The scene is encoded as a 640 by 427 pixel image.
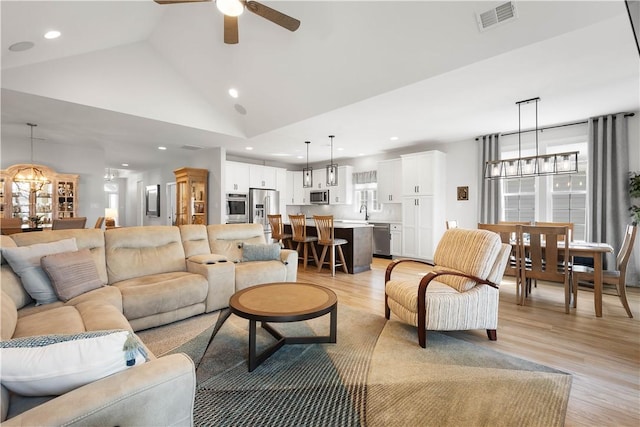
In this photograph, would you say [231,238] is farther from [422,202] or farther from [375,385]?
[422,202]

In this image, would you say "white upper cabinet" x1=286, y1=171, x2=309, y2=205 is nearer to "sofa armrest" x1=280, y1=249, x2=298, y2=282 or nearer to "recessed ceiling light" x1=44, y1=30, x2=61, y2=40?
"sofa armrest" x1=280, y1=249, x2=298, y2=282

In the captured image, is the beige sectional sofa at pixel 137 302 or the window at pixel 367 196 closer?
the beige sectional sofa at pixel 137 302

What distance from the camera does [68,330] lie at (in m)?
1.73

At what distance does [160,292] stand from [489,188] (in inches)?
222

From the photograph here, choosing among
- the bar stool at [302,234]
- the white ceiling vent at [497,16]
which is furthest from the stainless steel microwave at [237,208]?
the white ceiling vent at [497,16]

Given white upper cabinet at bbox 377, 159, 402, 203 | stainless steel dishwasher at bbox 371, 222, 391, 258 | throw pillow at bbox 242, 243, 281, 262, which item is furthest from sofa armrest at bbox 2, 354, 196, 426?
white upper cabinet at bbox 377, 159, 402, 203

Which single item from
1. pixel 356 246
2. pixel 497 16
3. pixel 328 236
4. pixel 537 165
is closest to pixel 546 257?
pixel 537 165

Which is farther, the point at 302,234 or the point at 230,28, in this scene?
the point at 302,234

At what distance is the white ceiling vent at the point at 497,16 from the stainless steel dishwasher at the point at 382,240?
4.78 meters

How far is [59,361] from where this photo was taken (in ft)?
3.11

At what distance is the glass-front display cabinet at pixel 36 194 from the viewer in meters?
5.71

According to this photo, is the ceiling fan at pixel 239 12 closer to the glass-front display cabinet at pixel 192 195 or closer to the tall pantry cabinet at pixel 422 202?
the tall pantry cabinet at pixel 422 202

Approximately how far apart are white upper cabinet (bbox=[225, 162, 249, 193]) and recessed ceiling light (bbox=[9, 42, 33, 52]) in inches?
156

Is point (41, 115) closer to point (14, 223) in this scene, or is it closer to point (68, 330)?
point (14, 223)
